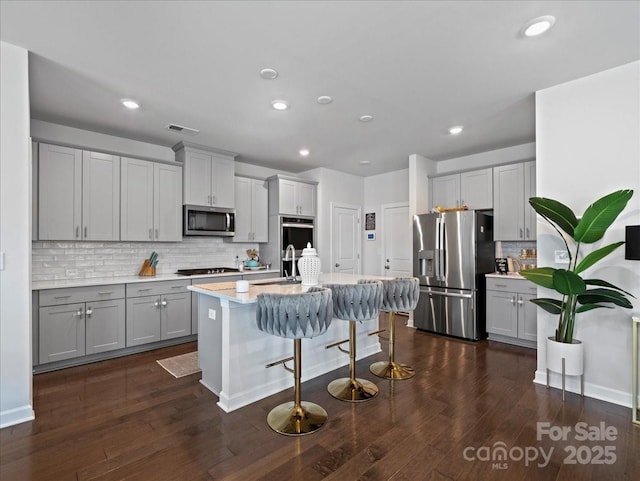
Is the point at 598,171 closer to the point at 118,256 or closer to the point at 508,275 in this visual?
the point at 508,275

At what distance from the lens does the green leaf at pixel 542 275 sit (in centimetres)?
270

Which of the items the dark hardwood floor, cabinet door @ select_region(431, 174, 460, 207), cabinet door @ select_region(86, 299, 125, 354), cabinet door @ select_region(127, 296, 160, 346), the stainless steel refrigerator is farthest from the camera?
cabinet door @ select_region(431, 174, 460, 207)

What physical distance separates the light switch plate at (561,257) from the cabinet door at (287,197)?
3.73 meters

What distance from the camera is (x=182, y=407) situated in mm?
2582

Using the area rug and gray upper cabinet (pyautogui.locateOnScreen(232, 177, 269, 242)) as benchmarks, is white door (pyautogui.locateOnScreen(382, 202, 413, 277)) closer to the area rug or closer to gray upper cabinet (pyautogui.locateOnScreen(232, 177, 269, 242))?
gray upper cabinet (pyautogui.locateOnScreen(232, 177, 269, 242))

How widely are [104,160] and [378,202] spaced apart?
4.56 meters

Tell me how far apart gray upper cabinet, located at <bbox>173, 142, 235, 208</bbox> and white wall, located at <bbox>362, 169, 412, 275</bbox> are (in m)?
2.87

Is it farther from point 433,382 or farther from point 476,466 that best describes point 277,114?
point 476,466

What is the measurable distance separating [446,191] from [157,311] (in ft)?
15.1

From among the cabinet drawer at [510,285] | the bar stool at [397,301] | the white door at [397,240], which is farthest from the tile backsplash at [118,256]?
the cabinet drawer at [510,285]

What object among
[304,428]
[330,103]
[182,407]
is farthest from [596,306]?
[182,407]

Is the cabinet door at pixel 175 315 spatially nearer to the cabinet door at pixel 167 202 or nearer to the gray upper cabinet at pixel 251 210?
the cabinet door at pixel 167 202

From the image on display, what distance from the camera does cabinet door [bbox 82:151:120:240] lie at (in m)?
3.81

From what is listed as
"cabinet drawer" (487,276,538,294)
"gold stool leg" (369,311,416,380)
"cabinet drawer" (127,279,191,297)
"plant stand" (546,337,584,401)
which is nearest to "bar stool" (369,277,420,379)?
"gold stool leg" (369,311,416,380)
